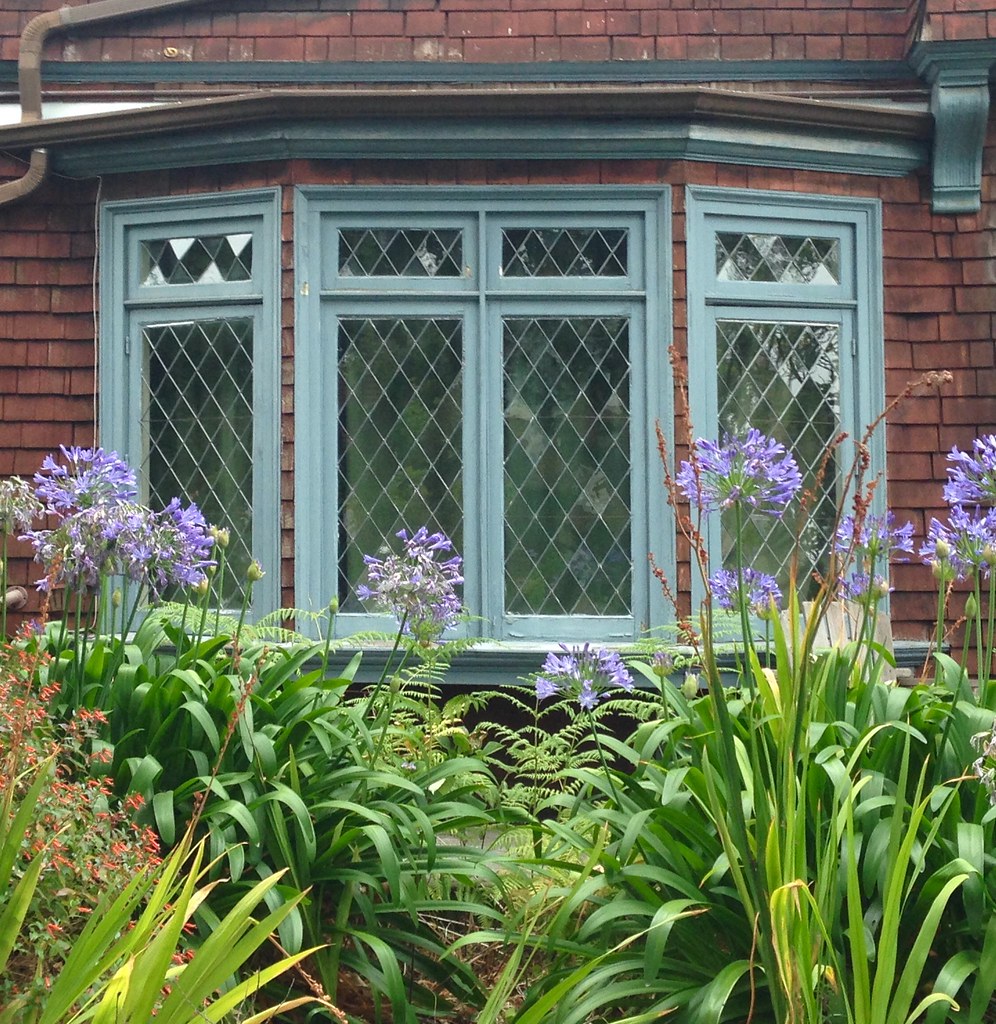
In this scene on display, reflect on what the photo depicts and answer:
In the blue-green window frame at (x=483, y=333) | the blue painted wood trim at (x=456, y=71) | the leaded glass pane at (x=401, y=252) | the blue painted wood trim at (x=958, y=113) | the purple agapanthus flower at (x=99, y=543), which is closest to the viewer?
the purple agapanthus flower at (x=99, y=543)

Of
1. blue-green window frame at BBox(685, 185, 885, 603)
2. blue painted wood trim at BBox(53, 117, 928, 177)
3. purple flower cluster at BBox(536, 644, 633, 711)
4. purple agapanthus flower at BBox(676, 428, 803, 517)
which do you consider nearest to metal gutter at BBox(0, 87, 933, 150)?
blue painted wood trim at BBox(53, 117, 928, 177)

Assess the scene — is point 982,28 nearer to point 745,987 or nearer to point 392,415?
point 392,415

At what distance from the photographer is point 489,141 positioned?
20.7 feet

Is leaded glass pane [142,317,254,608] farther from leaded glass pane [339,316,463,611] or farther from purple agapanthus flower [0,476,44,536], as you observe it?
purple agapanthus flower [0,476,44,536]

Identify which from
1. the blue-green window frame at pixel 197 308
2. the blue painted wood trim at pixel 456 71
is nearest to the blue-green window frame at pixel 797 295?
the blue painted wood trim at pixel 456 71

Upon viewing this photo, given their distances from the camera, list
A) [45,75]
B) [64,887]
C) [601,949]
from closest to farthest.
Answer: [64,887], [601,949], [45,75]

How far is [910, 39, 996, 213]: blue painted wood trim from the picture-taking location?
6.59 meters

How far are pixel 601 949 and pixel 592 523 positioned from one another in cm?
325

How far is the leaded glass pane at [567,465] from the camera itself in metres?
6.17

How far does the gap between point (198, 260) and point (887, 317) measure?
3.41 m

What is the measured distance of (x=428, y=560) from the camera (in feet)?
12.1

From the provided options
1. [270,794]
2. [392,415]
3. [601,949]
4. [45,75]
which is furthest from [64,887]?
[45,75]

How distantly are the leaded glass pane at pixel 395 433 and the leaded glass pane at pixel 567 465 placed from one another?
0.89ft

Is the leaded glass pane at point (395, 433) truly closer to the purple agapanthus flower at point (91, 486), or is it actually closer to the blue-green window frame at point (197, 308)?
the blue-green window frame at point (197, 308)
